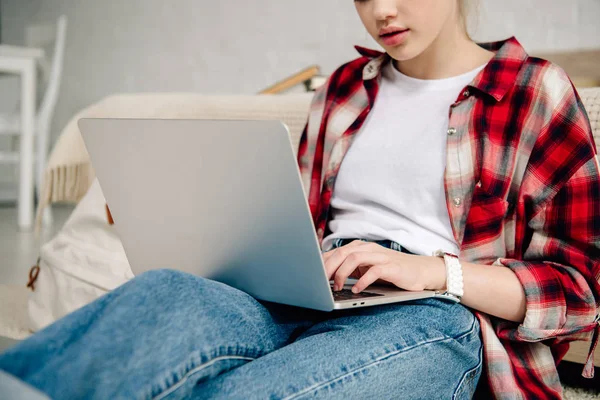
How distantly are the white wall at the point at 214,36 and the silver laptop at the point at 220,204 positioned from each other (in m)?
1.87

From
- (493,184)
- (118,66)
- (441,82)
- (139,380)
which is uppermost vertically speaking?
(441,82)

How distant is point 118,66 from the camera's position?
3.93m

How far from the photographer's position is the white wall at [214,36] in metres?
2.35

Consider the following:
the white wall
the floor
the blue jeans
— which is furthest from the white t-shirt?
the white wall

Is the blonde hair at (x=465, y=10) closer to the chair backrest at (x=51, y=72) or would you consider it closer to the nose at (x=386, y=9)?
the nose at (x=386, y=9)

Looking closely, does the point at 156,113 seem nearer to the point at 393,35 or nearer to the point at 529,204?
the point at 393,35

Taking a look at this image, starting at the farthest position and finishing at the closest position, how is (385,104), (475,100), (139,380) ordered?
(385,104) < (475,100) < (139,380)

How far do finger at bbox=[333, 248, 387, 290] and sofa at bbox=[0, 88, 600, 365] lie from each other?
2.45ft

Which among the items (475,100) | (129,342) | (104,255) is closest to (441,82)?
(475,100)

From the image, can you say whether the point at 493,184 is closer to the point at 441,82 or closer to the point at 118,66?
the point at 441,82

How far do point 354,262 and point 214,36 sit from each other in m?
2.92

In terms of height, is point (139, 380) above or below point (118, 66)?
above

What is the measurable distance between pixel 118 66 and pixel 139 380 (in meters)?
3.67

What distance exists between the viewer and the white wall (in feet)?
7.70
